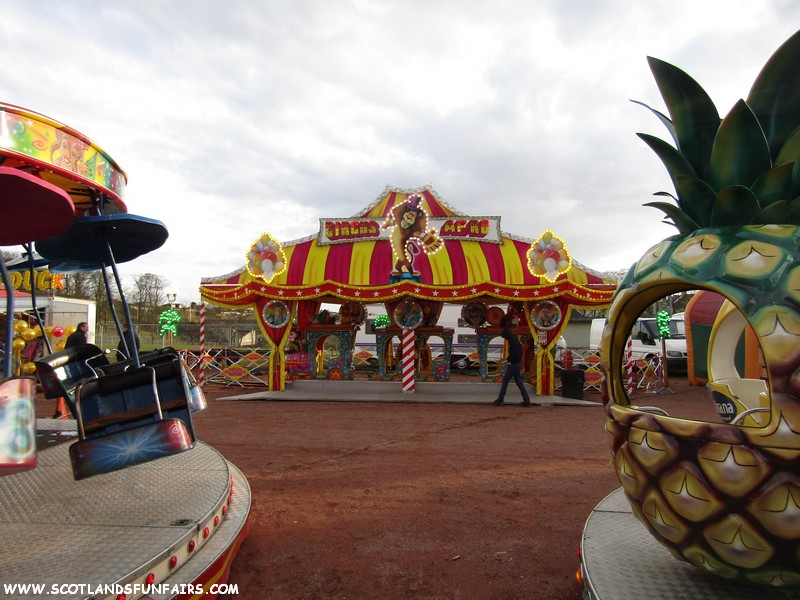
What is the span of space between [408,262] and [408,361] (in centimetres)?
264

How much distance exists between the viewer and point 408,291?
12.1m

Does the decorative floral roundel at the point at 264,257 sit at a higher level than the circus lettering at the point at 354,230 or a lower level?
lower

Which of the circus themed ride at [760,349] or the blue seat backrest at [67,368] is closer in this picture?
the circus themed ride at [760,349]

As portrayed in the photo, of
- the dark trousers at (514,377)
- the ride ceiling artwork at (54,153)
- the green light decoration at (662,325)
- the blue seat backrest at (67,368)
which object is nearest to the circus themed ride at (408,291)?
the dark trousers at (514,377)

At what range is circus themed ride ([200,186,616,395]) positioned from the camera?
40.9ft

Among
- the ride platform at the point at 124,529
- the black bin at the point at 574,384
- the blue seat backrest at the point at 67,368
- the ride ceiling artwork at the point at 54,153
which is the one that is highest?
the ride ceiling artwork at the point at 54,153

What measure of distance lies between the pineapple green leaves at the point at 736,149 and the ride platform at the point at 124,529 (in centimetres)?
281

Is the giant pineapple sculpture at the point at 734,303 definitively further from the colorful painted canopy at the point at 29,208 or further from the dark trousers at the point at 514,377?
the dark trousers at the point at 514,377

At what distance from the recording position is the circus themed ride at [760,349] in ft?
6.05

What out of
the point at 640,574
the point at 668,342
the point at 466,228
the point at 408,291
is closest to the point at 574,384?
the point at 408,291

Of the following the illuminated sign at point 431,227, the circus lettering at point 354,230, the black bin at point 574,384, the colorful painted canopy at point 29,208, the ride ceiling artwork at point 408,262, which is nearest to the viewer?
the colorful painted canopy at point 29,208

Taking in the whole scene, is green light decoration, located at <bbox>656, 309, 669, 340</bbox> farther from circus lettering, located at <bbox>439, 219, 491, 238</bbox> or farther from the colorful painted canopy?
the colorful painted canopy

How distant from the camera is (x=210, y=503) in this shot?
308 centimetres

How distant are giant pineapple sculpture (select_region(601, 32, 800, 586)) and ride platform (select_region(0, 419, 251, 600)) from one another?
2.08 metres
